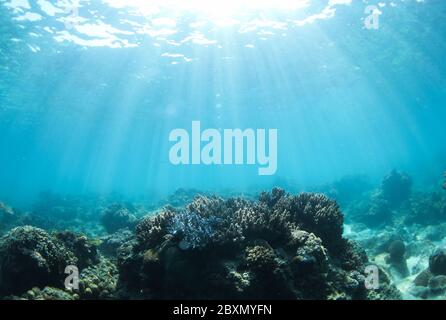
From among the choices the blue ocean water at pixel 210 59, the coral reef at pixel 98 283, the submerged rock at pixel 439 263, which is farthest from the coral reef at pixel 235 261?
the blue ocean water at pixel 210 59

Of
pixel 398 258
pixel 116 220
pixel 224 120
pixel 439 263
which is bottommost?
pixel 439 263

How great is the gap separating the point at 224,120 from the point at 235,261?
50887 mm

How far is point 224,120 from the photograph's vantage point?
56812 millimetres

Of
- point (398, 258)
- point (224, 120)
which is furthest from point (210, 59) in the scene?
point (224, 120)

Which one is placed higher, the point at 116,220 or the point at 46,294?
the point at 116,220

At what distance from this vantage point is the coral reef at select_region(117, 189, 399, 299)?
20.6 feet

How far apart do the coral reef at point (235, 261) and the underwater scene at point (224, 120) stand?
0.10ft

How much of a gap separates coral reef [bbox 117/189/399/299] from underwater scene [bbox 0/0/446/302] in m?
0.03

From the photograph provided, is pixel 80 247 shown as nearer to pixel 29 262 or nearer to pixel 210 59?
pixel 29 262

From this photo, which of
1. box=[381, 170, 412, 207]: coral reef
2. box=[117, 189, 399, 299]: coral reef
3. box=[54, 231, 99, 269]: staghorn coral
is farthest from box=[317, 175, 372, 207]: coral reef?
box=[54, 231, 99, 269]: staghorn coral

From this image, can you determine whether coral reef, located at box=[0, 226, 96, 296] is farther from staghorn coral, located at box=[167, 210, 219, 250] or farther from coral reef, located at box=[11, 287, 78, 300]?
staghorn coral, located at box=[167, 210, 219, 250]

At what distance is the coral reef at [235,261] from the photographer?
6293mm

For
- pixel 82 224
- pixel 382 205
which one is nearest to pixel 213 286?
pixel 382 205

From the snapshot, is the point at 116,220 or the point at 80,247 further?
the point at 116,220
